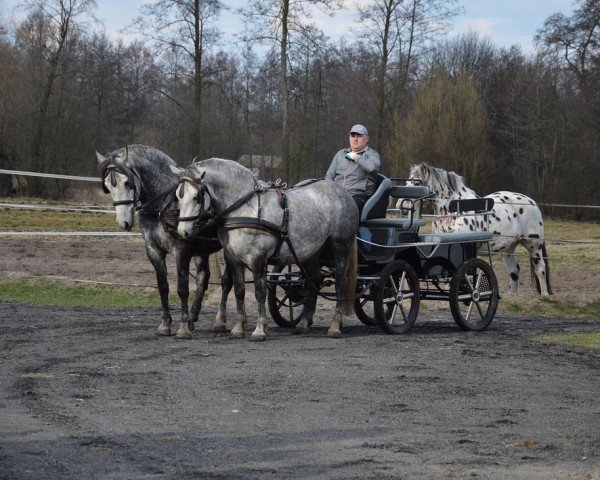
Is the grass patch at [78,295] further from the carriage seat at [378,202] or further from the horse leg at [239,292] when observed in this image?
the carriage seat at [378,202]

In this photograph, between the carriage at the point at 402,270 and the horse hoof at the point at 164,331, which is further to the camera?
the carriage at the point at 402,270

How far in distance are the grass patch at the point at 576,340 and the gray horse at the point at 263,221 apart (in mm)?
2155

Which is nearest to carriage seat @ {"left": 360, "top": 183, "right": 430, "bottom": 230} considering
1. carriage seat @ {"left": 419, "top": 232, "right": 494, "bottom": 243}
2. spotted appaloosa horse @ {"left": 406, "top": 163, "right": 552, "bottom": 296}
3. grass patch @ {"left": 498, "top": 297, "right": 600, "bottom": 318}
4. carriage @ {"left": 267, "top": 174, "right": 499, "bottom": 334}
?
carriage @ {"left": 267, "top": 174, "right": 499, "bottom": 334}

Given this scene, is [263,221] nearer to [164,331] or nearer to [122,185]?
[122,185]

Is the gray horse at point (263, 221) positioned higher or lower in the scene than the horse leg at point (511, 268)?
higher

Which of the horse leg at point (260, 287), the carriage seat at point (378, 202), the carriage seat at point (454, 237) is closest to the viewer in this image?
the horse leg at point (260, 287)

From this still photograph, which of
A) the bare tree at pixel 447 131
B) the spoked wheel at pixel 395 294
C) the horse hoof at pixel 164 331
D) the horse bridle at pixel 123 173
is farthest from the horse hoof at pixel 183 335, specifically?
the bare tree at pixel 447 131

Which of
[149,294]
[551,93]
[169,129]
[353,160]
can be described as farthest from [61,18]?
[353,160]

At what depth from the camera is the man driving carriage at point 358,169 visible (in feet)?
37.9

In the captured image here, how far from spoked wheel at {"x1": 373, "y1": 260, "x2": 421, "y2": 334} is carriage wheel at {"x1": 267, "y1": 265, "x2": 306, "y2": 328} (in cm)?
85

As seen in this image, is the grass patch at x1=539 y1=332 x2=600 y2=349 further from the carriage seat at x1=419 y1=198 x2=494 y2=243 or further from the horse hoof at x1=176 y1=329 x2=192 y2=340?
the horse hoof at x1=176 y1=329 x2=192 y2=340

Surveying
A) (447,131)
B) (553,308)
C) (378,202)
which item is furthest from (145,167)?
(447,131)

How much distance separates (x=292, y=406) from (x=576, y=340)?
516cm

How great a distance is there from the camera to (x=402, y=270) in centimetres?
1180
